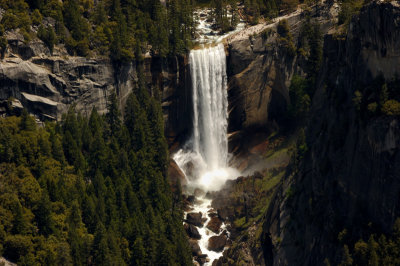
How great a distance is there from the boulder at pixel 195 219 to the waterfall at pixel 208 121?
51.6ft

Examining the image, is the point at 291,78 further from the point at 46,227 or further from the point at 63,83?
the point at 46,227

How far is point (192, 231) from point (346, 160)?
38.6 m

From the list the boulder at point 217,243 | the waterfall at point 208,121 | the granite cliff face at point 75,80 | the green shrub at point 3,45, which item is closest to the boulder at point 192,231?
the boulder at point 217,243

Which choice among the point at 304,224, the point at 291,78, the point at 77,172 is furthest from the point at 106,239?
the point at 291,78

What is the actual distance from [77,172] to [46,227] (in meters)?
15.9

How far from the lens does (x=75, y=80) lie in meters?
127

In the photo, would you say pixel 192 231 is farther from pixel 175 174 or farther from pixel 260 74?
pixel 260 74

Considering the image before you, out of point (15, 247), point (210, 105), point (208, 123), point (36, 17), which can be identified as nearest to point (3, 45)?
point (36, 17)

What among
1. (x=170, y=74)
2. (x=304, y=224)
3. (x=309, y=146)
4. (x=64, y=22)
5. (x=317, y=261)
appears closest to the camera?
(x=317, y=261)

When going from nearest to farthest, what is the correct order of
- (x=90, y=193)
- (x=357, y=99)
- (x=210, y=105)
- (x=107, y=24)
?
(x=357, y=99)
(x=90, y=193)
(x=107, y=24)
(x=210, y=105)

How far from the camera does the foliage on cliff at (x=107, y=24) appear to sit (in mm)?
123688

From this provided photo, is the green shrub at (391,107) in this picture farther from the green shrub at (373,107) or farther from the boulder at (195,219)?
the boulder at (195,219)

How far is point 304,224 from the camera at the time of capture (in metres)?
100

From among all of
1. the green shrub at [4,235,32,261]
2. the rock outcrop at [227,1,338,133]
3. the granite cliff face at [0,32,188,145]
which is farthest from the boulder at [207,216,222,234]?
the green shrub at [4,235,32,261]
